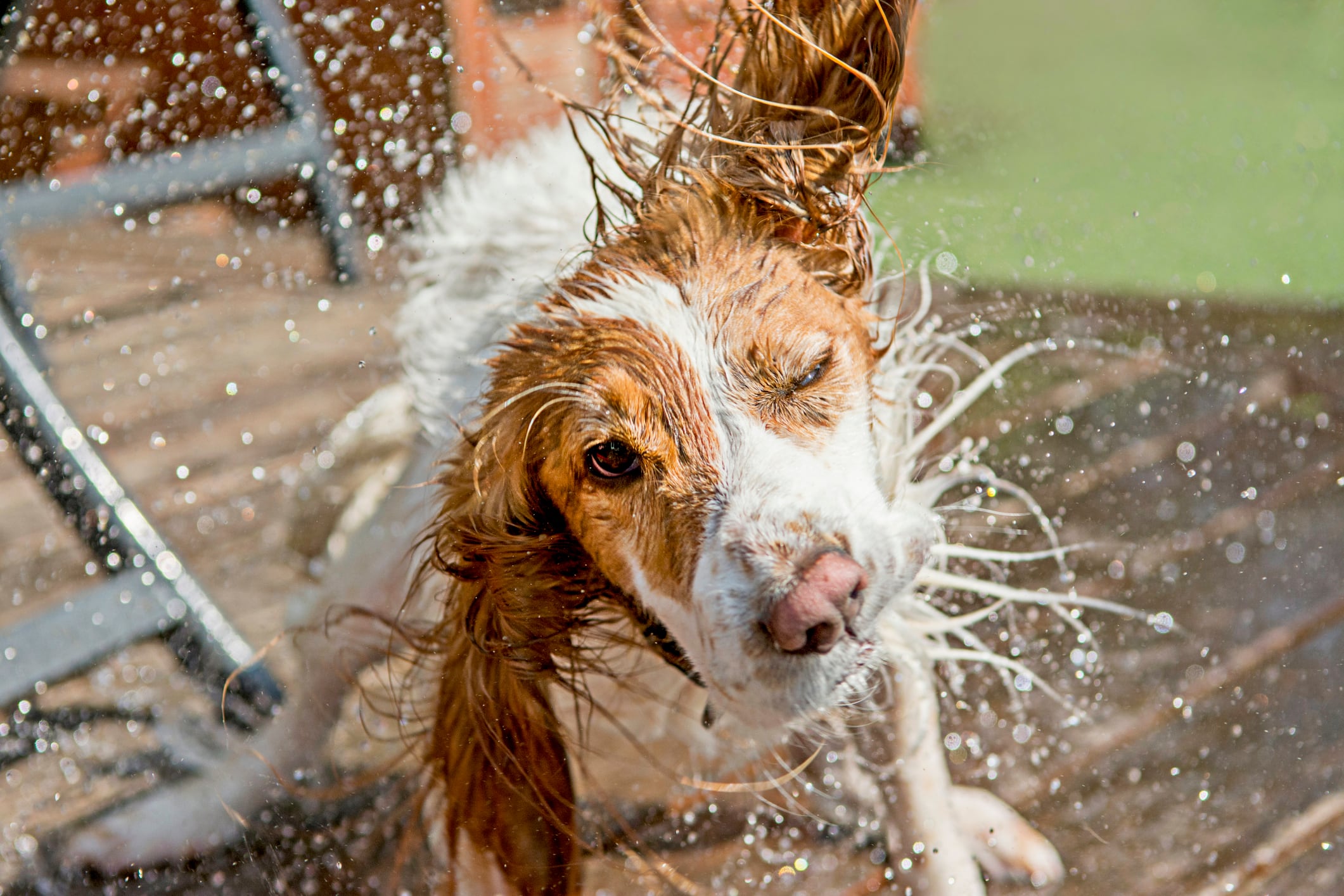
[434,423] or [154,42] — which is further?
[154,42]

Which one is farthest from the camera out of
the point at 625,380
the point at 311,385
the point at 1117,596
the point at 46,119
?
the point at 311,385

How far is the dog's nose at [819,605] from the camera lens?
3.61 feet

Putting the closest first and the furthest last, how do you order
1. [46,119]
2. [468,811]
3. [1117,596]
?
[468,811], [1117,596], [46,119]

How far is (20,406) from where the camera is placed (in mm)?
2170

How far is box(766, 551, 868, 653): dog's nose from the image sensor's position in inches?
43.3

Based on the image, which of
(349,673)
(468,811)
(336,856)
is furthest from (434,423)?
(336,856)

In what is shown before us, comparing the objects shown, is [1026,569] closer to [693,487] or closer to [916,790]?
[916,790]

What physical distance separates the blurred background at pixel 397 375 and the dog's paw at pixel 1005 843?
1.9 inches

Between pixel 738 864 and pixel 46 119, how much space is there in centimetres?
228

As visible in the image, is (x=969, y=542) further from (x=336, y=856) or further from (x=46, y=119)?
(x=46, y=119)

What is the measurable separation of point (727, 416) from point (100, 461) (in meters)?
1.74

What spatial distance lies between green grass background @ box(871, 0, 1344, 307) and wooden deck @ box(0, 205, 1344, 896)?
0.16 meters

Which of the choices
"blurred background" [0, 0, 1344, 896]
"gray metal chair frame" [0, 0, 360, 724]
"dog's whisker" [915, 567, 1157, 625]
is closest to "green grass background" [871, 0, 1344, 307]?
"blurred background" [0, 0, 1344, 896]

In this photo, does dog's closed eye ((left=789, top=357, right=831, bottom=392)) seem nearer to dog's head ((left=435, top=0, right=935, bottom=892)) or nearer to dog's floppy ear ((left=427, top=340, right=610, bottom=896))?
dog's head ((left=435, top=0, right=935, bottom=892))
